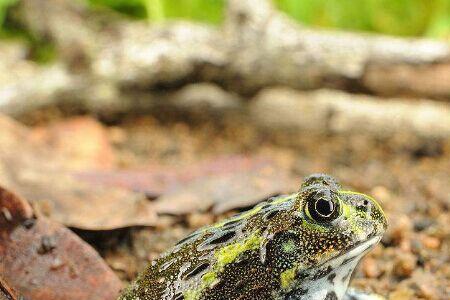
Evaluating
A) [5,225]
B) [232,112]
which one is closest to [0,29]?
[232,112]

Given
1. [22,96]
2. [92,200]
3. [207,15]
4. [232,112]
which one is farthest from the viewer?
[207,15]

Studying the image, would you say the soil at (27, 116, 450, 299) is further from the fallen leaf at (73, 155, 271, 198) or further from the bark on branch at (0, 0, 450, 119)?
the bark on branch at (0, 0, 450, 119)

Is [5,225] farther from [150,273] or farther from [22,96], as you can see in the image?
[22,96]

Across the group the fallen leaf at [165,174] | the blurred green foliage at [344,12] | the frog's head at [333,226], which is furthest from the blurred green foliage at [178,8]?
the frog's head at [333,226]

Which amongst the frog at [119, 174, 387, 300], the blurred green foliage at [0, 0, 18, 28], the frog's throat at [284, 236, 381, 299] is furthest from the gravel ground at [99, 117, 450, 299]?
the blurred green foliage at [0, 0, 18, 28]

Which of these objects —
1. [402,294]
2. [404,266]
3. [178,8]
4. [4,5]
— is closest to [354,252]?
[402,294]

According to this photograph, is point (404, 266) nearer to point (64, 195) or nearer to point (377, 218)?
point (377, 218)

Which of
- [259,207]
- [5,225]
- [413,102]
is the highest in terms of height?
[413,102]
